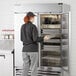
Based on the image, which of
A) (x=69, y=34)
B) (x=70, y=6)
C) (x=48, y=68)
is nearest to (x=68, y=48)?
(x=69, y=34)

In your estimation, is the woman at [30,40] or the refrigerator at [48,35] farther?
the refrigerator at [48,35]

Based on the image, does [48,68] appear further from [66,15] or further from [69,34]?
[66,15]

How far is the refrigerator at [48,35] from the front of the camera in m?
4.27

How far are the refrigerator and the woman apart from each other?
213 millimetres

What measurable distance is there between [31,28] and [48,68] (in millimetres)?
944

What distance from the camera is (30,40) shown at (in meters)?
4.06

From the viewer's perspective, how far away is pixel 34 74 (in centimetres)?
425

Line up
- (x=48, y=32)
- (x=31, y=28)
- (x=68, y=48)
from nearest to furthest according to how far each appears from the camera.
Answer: (x=31, y=28) → (x=48, y=32) → (x=68, y=48)

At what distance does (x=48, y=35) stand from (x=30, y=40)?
471 millimetres

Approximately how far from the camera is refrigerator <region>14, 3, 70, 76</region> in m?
4.27

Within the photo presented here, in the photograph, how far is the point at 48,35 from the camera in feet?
14.4

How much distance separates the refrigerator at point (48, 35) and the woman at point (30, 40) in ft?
0.70

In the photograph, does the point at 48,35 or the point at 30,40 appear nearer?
the point at 30,40

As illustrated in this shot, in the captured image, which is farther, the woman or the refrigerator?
the refrigerator
